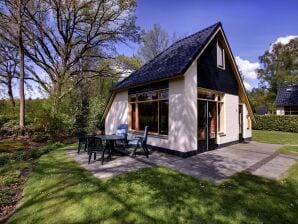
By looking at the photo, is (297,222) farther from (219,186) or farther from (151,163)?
(151,163)

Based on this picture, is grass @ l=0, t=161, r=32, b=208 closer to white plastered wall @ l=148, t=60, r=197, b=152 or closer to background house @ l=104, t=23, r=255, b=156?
background house @ l=104, t=23, r=255, b=156

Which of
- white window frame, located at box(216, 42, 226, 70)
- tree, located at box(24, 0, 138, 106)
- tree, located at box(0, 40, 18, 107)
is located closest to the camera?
white window frame, located at box(216, 42, 226, 70)

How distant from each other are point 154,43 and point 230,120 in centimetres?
2126

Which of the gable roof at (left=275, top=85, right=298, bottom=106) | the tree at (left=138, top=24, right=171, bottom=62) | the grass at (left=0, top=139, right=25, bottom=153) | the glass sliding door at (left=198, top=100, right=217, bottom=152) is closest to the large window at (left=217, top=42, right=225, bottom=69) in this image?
the glass sliding door at (left=198, top=100, right=217, bottom=152)

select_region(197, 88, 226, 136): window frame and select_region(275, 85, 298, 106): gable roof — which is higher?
select_region(275, 85, 298, 106): gable roof

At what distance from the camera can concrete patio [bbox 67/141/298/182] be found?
6.46 meters

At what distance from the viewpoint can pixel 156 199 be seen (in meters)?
4.61

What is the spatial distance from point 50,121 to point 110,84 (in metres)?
16.0

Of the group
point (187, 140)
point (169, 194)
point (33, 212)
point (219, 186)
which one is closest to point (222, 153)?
point (187, 140)

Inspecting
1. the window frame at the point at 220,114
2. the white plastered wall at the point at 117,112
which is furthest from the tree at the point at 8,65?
the window frame at the point at 220,114

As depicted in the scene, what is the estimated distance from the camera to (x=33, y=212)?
4.45 metres

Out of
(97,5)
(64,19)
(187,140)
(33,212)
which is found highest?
(97,5)

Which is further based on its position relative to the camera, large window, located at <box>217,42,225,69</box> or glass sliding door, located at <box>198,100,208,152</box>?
large window, located at <box>217,42,225,69</box>

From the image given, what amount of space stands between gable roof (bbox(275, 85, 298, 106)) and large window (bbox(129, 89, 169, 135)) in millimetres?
24086
